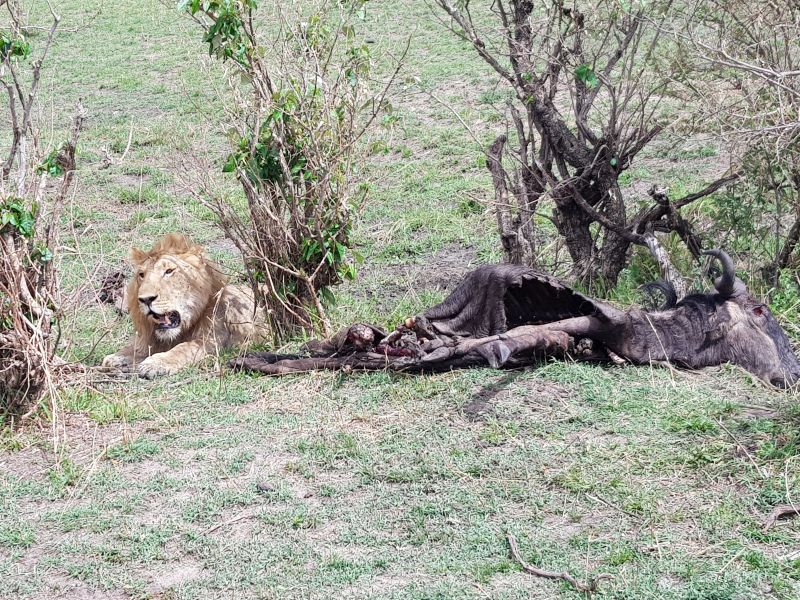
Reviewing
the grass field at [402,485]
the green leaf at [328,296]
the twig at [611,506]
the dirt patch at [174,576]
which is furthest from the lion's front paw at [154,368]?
the twig at [611,506]

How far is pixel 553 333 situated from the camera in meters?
5.69

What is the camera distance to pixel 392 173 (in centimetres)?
1065

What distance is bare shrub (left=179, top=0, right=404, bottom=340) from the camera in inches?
256

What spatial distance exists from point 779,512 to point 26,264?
12.8 ft

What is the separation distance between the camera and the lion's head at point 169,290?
21.7 feet

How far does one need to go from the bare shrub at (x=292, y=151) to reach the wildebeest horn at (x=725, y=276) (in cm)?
225

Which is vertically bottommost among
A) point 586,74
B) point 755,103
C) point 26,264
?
point 26,264

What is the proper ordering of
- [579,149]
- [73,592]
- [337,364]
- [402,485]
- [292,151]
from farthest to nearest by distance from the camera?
1. [579,149]
2. [292,151]
3. [337,364]
4. [402,485]
5. [73,592]

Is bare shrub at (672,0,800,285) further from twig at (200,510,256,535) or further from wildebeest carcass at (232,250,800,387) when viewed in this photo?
twig at (200,510,256,535)

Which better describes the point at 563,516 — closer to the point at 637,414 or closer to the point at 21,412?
the point at 637,414

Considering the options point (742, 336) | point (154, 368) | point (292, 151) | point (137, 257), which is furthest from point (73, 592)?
point (742, 336)

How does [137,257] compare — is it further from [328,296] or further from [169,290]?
[328,296]

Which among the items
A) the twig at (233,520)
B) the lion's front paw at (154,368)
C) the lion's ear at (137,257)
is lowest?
the twig at (233,520)

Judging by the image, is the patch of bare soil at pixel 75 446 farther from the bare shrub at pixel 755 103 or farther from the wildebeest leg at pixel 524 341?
the bare shrub at pixel 755 103
